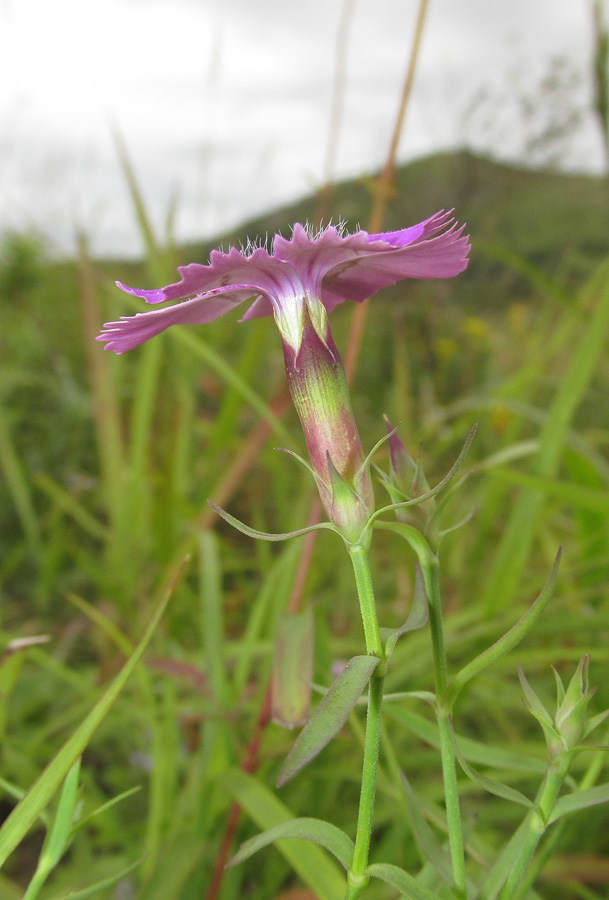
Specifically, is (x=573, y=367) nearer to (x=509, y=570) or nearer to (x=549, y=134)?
(x=509, y=570)

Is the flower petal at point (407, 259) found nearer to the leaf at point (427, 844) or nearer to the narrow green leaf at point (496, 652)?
the narrow green leaf at point (496, 652)

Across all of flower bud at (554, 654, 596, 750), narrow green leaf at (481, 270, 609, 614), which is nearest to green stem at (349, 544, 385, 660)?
flower bud at (554, 654, 596, 750)

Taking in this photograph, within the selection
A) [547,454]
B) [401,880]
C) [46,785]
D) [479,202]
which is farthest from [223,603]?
[479,202]

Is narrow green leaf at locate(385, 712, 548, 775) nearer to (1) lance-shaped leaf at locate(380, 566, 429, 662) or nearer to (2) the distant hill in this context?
(1) lance-shaped leaf at locate(380, 566, 429, 662)

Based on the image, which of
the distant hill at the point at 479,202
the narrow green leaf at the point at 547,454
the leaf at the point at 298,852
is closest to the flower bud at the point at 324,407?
the leaf at the point at 298,852

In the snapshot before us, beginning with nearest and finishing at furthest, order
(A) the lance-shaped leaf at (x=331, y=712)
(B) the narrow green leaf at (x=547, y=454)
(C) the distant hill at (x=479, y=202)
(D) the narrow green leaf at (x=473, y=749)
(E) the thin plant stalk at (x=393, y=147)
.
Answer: (A) the lance-shaped leaf at (x=331, y=712) < (D) the narrow green leaf at (x=473, y=749) < (E) the thin plant stalk at (x=393, y=147) < (B) the narrow green leaf at (x=547, y=454) < (C) the distant hill at (x=479, y=202)
